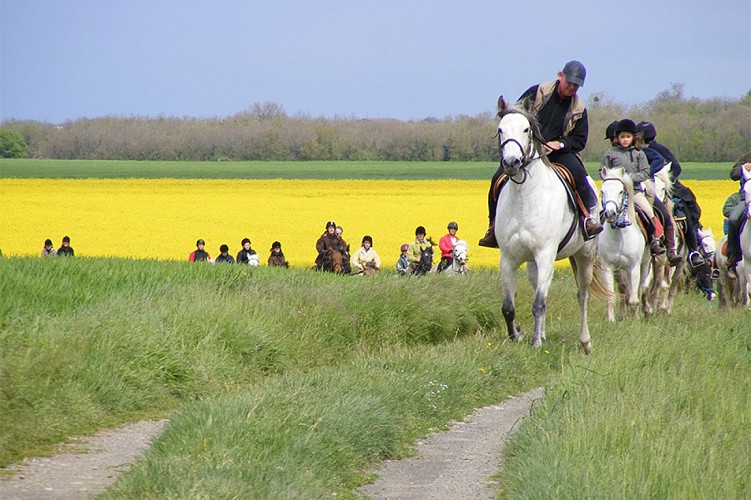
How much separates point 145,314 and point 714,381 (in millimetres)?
4974

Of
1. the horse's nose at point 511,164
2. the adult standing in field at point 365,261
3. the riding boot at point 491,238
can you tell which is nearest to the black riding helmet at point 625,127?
the riding boot at point 491,238

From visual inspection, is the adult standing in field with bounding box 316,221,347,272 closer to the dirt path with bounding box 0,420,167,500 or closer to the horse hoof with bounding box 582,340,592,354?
the horse hoof with bounding box 582,340,592,354

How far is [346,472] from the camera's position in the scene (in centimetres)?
713

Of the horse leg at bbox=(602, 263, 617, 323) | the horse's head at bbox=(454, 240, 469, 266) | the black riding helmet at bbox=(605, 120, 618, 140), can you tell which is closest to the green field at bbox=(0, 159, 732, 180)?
the horse's head at bbox=(454, 240, 469, 266)

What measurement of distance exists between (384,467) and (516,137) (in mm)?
4897

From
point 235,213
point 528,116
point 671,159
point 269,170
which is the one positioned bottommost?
point 235,213

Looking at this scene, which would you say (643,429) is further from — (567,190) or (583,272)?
(583,272)

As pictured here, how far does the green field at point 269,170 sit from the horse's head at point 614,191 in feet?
144

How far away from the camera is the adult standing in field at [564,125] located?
12598mm

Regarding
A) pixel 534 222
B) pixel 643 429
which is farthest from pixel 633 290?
pixel 643 429

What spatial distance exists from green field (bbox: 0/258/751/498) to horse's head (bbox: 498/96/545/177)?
1.86 metres

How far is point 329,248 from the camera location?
80.1ft

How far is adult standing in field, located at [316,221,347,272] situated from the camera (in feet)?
79.6

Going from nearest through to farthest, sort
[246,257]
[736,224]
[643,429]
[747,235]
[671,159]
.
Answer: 1. [643,429]
2. [747,235]
3. [736,224]
4. [671,159]
5. [246,257]
